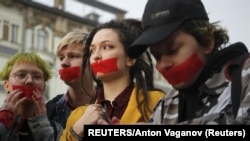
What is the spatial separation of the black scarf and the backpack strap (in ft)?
0.16

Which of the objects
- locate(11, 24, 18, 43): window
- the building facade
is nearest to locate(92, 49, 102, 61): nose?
A: the building facade

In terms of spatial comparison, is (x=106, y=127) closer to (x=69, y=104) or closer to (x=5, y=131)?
(x=5, y=131)

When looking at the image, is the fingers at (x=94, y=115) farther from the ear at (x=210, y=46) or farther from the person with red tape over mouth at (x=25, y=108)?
the person with red tape over mouth at (x=25, y=108)

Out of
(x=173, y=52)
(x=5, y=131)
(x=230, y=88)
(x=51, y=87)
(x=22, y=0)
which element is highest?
(x=22, y=0)

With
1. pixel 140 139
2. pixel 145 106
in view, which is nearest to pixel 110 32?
pixel 145 106

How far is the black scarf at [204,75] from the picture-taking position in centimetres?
149

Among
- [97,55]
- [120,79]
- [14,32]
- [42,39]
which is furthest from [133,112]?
[42,39]

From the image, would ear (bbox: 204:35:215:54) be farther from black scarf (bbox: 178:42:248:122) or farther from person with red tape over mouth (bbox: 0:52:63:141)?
person with red tape over mouth (bbox: 0:52:63:141)

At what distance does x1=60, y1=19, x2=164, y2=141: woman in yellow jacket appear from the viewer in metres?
1.96

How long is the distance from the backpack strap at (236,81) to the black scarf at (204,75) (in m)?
0.05

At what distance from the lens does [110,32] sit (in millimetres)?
2123

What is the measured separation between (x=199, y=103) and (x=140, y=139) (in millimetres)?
298

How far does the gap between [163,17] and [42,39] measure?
2056 cm

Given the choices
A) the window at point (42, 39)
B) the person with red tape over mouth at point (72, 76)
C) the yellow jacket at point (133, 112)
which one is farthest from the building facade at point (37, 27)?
the yellow jacket at point (133, 112)
